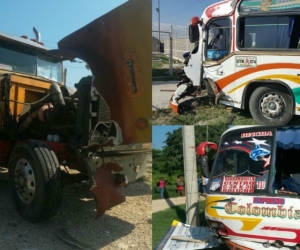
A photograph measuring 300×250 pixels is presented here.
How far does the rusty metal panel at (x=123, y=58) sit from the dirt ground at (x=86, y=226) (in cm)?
50

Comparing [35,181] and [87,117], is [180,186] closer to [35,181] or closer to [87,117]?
[87,117]

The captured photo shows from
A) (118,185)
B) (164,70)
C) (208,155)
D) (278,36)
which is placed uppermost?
(278,36)

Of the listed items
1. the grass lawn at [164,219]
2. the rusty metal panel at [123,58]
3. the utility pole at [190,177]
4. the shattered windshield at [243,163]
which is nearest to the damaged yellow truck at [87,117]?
the rusty metal panel at [123,58]

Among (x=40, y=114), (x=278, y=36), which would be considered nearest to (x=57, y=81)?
(x=40, y=114)

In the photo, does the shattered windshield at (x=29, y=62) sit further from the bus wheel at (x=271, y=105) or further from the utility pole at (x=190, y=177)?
the bus wheel at (x=271, y=105)

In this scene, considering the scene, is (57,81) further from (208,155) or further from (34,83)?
(208,155)

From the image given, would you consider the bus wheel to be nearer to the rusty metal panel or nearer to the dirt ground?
the rusty metal panel

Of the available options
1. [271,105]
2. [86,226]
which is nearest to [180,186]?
[271,105]

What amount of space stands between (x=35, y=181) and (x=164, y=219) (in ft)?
3.65

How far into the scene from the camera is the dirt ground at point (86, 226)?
320 cm

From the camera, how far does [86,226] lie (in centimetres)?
355

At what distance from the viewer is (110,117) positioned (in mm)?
3488

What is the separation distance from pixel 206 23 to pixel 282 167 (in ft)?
3.93

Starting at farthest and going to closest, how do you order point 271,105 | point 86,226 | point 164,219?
point 86,226
point 164,219
point 271,105
